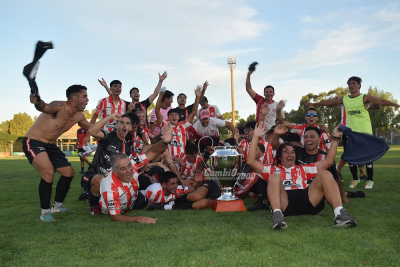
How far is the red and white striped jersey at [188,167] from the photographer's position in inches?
278

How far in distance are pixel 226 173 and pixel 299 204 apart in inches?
48.6

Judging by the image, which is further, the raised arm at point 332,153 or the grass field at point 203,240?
the raised arm at point 332,153

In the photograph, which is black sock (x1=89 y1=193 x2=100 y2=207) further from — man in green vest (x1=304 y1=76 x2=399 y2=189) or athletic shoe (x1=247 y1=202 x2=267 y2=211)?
man in green vest (x1=304 y1=76 x2=399 y2=189)

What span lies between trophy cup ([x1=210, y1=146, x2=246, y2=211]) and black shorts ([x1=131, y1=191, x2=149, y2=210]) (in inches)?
46.3

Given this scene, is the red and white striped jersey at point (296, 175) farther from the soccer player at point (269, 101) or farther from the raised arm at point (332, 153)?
the soccer player at point (269, 101)

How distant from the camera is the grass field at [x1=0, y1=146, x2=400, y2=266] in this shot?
2.86 m

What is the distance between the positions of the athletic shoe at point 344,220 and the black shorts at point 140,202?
3.01 metres

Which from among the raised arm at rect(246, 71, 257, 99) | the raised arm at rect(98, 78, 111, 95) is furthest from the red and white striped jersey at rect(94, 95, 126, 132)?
the raised arm at rect(246, 71, 257, 99)

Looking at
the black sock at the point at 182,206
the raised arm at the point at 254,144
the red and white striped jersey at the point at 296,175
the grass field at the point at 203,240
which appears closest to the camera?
the grass field at the point at 203,240

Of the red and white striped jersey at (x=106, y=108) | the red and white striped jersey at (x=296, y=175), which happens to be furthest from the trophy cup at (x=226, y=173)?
the red and white striped jersey at (x=106, y=108)

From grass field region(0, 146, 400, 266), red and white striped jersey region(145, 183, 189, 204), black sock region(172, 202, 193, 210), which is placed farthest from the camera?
red and white striped jersey region(145, 183, 189, 204)

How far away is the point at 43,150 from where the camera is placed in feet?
16.5

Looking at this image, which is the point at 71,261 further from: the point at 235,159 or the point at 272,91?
the point at 272,91

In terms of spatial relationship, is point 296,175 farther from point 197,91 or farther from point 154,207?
point 197,91
